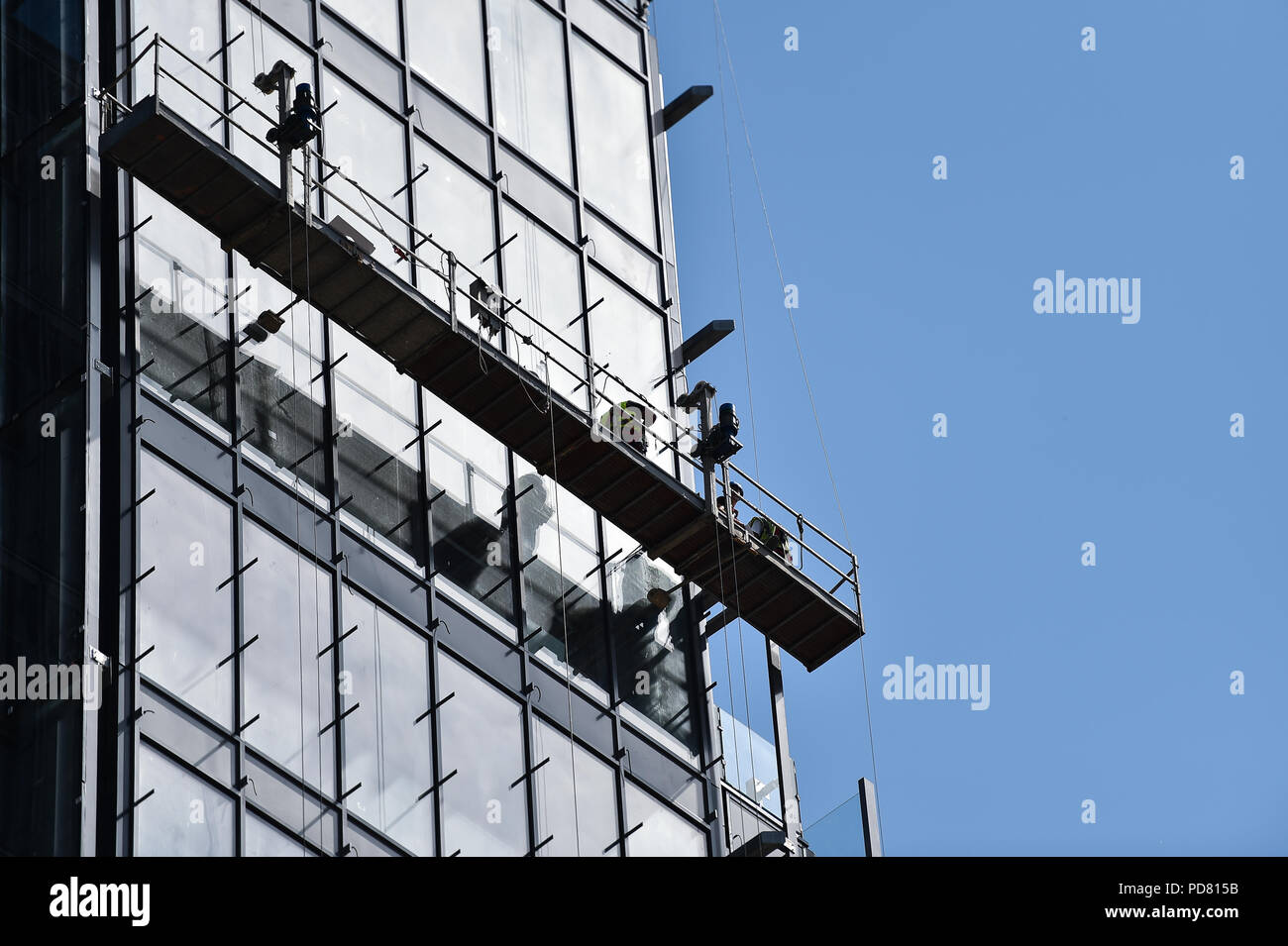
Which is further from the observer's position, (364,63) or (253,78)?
(364,63)

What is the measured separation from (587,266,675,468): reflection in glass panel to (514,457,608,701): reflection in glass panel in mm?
1966

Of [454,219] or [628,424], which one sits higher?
[454,219]

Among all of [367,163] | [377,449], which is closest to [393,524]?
[377,449]

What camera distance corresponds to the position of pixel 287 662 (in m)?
30.4

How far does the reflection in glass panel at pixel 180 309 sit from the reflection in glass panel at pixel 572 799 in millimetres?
6593

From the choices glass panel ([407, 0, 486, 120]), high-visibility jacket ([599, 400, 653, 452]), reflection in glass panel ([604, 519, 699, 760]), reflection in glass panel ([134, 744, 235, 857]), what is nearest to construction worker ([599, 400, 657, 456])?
high-visibility jacket ([599, 400, 653, 452])

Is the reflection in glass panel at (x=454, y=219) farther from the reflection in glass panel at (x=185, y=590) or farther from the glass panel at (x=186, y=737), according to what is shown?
the glass panel at (x=186, y=737)

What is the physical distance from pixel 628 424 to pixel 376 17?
23.7 feet

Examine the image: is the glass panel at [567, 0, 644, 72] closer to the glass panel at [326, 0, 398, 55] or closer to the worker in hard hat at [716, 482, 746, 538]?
the glass panel at [326, 0, 398, 55]

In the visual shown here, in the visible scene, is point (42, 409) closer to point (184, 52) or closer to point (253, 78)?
point (184, 52)

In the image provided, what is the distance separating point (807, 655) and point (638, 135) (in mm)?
9727

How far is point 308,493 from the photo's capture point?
31.9 metres
